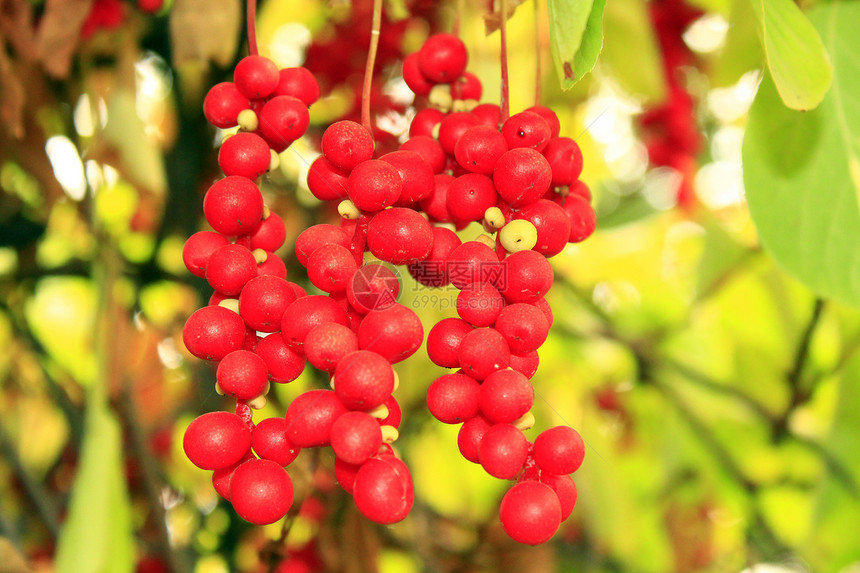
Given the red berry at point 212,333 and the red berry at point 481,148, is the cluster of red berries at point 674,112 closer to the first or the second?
the red berry at point 481,148

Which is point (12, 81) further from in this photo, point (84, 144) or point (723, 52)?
point (723, 52)

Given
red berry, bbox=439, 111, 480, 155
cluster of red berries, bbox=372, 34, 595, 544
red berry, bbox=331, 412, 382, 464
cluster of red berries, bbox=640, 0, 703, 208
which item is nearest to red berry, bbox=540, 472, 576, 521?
cluster of red berries, bbox=372, 34, 595, 544

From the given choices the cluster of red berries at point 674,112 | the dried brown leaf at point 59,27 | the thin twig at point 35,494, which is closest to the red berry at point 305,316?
the dried brown leaf at point 59,27

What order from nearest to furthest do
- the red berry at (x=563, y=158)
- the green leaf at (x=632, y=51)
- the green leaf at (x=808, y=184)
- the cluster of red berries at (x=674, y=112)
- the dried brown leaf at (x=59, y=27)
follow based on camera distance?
the red berry at (x=563, y=158), the green leaf at (x=808, y=184), the dried brown leaf at (x=59, y=27), the green leaf at (x=632, y=51), the cluster of red berries at (x=674, y=112)

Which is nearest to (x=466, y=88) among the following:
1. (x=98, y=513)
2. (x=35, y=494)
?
(x=98, y=513)

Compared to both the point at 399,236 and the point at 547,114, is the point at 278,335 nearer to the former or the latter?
the point at 399,236

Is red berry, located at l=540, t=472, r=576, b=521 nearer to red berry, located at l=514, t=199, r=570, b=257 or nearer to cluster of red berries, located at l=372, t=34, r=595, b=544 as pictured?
cluster of red berries, located at l=372, t=34, r=595, b=544
